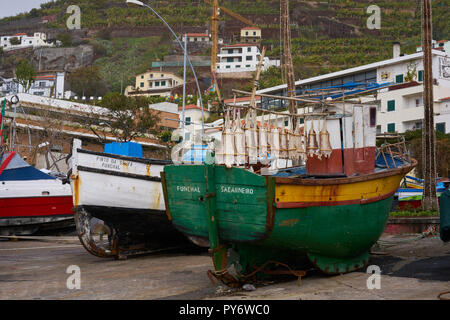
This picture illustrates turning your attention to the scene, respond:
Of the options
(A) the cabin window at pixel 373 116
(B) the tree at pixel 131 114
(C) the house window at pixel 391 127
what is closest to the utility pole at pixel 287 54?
(A) the cabin window at pixel 373 116

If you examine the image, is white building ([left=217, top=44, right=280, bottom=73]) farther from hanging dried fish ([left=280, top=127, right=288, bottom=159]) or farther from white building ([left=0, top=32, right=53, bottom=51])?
hanging dried fish ([left=280, top=127, right=288, bottom=159])

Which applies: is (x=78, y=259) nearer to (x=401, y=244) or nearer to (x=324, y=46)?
(x=401, y=244)

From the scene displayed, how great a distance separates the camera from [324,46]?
93688 mm

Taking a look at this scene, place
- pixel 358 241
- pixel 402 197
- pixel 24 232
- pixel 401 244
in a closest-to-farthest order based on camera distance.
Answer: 1. pixel 358 241
2. pixel 401 244
3. pixel 24 232
4. pixel 402 197

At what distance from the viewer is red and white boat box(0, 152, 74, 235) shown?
16.8m

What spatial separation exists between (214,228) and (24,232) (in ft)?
39.3

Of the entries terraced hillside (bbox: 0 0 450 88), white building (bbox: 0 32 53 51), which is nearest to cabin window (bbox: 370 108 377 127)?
terraced hillside (bbox: 0 0 450 88)

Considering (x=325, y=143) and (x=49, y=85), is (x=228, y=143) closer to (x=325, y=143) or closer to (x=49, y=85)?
(x=325, y=143)

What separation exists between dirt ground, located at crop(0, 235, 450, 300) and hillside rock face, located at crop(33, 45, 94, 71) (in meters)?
99.2

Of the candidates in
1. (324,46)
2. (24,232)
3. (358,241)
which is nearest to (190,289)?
(358,241)

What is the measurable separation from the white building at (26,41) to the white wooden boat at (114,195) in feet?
364

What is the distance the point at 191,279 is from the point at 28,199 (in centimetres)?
1034

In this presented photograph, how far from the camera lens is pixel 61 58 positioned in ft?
346

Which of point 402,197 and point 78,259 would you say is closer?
point 78,259
